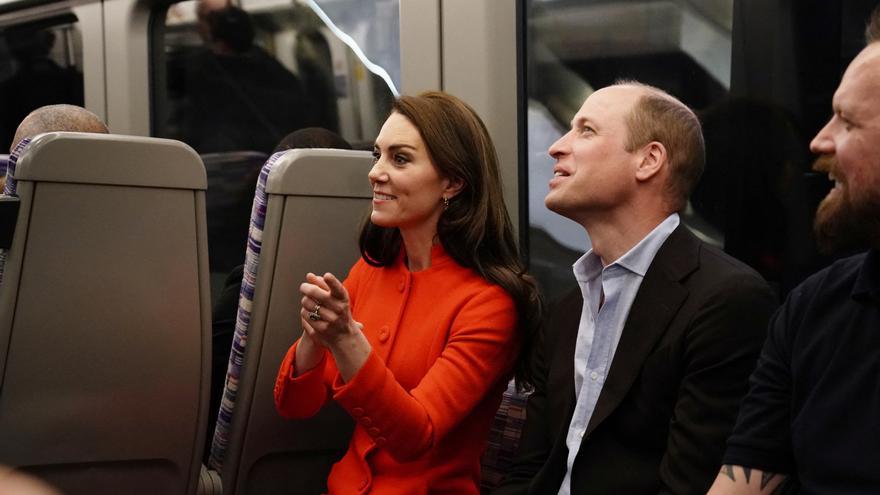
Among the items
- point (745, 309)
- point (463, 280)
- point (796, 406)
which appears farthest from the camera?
point (463, 280)

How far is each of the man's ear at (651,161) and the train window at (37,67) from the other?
2806mm

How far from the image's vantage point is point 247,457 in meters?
2.57

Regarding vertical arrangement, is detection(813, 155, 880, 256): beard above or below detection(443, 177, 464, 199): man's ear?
above

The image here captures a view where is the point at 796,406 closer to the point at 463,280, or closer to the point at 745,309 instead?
the point at 745,309

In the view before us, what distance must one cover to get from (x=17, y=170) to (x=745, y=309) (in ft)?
4.85

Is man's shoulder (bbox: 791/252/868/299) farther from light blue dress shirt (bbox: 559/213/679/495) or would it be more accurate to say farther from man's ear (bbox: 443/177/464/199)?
man's ear (bbox: 443/177/464/199)

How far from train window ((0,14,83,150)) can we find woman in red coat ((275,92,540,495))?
232cm

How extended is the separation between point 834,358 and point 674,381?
0.34 meters

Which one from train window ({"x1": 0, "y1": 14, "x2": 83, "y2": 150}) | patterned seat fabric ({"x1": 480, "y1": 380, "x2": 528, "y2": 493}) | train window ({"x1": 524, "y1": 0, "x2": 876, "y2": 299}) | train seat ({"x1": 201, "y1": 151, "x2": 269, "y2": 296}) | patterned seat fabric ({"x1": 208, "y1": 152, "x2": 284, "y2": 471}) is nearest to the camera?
train window ({"x1": 524, "y1": 0, "x2": 876, "y2": 299})

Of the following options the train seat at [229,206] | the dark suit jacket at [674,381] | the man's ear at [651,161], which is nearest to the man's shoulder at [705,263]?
the dark suit jacket at [674,381]

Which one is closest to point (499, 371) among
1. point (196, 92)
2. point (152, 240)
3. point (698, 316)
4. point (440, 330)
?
point (440, 330)

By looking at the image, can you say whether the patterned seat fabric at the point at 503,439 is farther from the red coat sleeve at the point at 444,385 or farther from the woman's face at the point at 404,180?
the woman's face at the point at 404,180

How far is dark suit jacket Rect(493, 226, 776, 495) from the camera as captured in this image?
5.76 ft

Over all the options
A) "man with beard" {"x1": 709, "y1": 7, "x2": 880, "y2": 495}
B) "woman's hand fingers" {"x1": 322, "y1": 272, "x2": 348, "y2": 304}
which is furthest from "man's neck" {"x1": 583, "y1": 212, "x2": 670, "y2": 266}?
"woman's hand fingers" {"x1": 322, "y1": 272, "x2": 348, "y2": 304}
